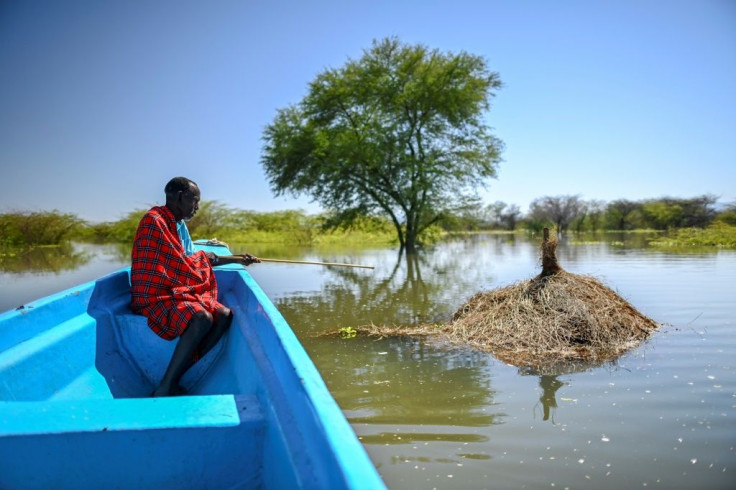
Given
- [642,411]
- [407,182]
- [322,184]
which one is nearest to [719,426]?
[642,411]

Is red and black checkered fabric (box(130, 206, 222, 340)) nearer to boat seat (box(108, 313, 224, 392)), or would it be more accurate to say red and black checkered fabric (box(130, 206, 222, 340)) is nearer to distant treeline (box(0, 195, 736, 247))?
boat seat (box(108, 313, 224, 392))

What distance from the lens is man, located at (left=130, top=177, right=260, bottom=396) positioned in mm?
2850

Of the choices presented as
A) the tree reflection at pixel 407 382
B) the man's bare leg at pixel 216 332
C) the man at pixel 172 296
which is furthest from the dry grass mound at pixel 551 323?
the man at pixel 172 296

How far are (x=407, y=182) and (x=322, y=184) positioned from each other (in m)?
4.33

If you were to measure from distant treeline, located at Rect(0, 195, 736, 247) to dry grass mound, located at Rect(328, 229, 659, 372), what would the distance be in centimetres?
685

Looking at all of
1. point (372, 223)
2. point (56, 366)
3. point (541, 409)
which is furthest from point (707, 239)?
point (56, 366)

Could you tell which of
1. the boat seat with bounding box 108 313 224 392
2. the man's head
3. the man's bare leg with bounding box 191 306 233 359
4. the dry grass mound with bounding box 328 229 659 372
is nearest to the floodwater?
the dry grass mound with bounding box 328 229 659 372

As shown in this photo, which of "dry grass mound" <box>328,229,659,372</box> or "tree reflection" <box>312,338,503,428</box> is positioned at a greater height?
"dry grass mound" <box>328,229,659,372</box>

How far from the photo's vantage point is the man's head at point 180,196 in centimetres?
337

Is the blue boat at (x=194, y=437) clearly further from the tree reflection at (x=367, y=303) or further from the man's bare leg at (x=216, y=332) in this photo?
the tree reflection at (x=367, y=303)

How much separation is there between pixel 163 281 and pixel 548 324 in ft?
14.0

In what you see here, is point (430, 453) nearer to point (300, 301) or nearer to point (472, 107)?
point (300, 301)

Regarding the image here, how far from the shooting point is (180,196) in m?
3.38

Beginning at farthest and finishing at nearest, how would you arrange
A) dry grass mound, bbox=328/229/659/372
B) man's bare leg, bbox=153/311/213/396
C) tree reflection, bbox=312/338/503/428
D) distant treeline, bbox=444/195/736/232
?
→ distant treeline, bbox=444/195/736/232, dry grass mound, bbox=328/229/659/372, tree reflection, bbox=312/338/503/428, man's bare leg, bbox=153/311/213/396
